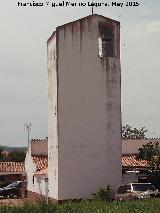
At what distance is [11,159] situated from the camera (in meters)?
94.6

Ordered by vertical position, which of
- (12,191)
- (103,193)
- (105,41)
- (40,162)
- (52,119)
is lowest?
(12,191)

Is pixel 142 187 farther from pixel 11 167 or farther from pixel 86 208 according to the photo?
pixel 11 167

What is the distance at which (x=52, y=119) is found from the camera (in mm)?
39438

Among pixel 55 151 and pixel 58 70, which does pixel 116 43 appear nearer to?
pixel 58 70

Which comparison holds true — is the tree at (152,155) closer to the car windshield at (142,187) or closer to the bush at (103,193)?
the bush at (103,193)

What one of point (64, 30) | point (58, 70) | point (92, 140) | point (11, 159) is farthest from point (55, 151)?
point (11, 159)

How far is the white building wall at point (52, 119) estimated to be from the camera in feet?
126

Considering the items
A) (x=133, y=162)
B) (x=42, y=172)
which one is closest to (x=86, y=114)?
(x=42, y=172)

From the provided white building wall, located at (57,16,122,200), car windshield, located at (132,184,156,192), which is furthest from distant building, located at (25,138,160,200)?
car windshield, located at (132,184,156,192)

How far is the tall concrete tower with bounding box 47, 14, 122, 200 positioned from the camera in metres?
37.9

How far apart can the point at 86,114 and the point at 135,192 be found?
6655 mm

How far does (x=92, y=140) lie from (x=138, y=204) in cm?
1388

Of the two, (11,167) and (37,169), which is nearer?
(37,169)

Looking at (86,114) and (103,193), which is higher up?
(86,114)
